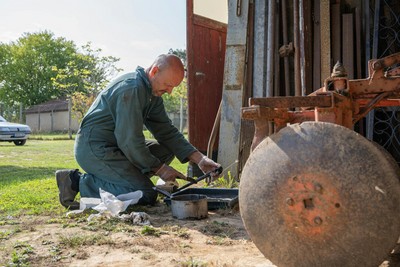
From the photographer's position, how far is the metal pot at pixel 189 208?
3262 mm

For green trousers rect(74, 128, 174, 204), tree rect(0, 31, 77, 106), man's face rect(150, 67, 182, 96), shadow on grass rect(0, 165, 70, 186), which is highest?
tree rect(0, 31, 77, 106)

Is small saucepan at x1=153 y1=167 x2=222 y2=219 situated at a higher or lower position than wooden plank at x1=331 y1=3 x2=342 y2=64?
lower

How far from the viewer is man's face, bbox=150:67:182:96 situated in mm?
3633

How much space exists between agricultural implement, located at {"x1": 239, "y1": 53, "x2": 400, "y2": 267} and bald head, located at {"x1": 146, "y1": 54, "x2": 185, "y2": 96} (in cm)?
182

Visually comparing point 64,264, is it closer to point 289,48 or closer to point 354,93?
point 354,93

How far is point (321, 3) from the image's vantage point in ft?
15.8

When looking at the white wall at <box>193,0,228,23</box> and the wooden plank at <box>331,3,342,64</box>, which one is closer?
the wooden plank at <box>331,3,342,64</box>

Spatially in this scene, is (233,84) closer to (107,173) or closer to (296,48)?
(296,48)

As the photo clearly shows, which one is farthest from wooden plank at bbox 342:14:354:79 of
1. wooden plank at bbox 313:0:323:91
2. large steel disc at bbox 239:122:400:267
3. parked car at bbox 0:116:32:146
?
parked car at bbox 0:116:32:146

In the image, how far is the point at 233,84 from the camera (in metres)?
5.29

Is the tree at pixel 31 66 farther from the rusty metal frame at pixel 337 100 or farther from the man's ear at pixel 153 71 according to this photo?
the rusty metal frame at pixel 337 100

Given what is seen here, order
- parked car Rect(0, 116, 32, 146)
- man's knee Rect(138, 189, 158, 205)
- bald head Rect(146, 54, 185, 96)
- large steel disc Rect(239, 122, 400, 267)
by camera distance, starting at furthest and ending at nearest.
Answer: parked car Rect(0, 116, 32, 146) → man's knee Rect(138, 189, 158, 205) → bald head Rect(146, 54, 185, 96) → large steel disc Rect(239, 122, 400, 267)

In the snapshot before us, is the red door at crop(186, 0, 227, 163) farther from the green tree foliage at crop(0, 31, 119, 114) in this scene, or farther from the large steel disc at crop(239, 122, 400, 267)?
the green tree foliage at crop(0, 31, 119, 114)

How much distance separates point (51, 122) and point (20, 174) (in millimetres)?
32739
